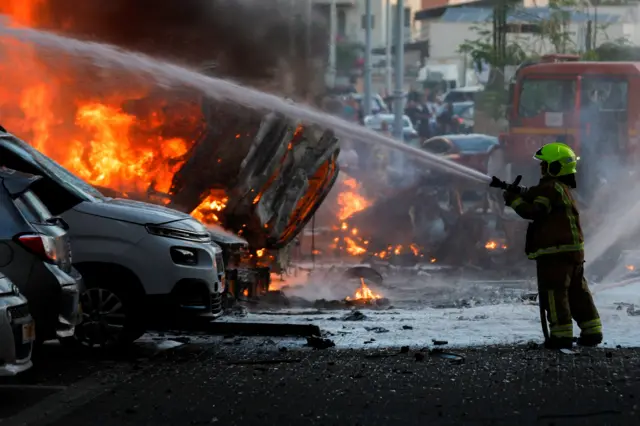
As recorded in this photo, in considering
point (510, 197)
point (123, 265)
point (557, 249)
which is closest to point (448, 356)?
point (557, 249)

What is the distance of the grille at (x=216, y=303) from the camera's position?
33.3 ft

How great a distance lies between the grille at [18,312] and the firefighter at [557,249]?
417 centimetres

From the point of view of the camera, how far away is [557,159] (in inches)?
413

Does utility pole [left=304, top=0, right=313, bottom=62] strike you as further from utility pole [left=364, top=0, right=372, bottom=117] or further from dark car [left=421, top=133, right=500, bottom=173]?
utility pole [left=364, top=0, right=372, bottom=117]

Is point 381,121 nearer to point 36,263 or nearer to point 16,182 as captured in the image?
point 16,182

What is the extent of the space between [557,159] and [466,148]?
20938 mm

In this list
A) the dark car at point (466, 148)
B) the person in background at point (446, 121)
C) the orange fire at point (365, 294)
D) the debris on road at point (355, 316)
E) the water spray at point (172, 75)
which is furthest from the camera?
the person in background at point (446, 121)

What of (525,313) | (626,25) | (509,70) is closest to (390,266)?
(525,313)

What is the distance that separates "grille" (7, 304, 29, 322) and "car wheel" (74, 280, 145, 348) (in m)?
2.20

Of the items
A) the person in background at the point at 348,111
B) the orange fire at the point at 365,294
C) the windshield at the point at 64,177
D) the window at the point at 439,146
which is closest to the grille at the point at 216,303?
the windshield at the point at 64,177

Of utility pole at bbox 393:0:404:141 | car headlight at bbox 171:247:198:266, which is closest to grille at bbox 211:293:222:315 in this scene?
car headlight at bbox 171:247:198:266

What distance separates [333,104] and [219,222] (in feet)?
12.5

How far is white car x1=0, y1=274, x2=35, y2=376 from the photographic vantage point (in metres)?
7.26

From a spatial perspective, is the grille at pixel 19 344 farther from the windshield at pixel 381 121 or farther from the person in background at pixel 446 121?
the person in background at pixel 446 121
